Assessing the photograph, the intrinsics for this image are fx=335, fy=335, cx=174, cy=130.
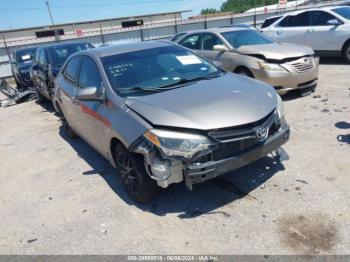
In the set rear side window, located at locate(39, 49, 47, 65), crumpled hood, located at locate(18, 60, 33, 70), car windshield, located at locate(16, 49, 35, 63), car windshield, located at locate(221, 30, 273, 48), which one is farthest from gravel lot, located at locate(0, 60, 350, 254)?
car windshield, located at locate(16, 49, 35, 63)

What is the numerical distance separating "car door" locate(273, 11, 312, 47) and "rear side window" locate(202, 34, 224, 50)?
13.2ft

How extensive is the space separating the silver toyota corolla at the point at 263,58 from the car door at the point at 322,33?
3.08m

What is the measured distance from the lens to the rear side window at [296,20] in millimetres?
10658

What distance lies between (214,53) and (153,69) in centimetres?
400

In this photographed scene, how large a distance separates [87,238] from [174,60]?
250 centimetres

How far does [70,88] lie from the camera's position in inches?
211

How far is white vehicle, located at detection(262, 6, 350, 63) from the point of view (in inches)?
383

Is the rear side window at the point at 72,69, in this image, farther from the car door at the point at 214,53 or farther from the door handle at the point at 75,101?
the car door at the point at 214,53

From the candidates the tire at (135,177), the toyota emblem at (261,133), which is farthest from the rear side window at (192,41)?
the toyota emblem at (261,133)

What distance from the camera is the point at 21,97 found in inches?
439

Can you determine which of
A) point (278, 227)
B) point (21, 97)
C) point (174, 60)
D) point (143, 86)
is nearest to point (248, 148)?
point (278, 227)

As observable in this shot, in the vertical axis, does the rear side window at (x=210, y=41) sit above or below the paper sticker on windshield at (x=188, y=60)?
below

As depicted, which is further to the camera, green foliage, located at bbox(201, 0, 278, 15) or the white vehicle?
green foliage, located at bbox(201, 0, 278, 15)

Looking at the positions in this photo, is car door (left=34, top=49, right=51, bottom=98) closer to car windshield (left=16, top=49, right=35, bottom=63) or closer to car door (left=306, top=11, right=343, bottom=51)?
car windshield (left=16, top=49, right=35, bottom=63)
